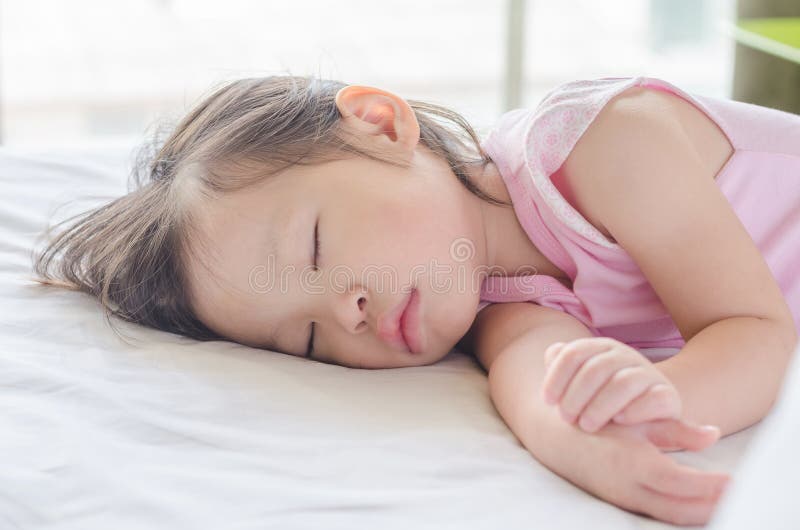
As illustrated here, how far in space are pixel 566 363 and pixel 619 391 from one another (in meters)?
0.04

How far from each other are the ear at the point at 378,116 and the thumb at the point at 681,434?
1.53 ft

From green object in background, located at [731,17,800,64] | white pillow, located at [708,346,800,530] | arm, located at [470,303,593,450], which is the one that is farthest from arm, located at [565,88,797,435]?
green object in background, located at [731,17,800,64]

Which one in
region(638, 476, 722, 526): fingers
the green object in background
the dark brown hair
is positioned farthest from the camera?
the green object in background

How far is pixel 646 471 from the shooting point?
0.69 meters

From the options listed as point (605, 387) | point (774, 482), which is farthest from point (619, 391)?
point (774, 482)

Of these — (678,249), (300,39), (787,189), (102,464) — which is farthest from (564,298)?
(300,39)

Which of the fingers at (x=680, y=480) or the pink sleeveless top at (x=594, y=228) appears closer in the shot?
the fingers at (x=680, y=480)

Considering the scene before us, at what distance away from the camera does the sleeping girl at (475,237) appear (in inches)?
36.4

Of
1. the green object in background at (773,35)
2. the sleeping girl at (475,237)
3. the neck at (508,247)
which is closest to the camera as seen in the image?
the sleeping girl at (475,237)

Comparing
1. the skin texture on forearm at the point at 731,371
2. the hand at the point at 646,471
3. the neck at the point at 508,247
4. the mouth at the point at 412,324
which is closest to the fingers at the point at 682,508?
the hand at the point at 646,471

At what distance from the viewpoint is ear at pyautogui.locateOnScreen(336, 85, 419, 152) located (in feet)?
3.55

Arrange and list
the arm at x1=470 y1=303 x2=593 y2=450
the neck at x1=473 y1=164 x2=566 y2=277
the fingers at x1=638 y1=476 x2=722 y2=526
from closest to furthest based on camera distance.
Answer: the fingers at x1=638 y1=476 x2=722 y2=526 → the arm at x1=470 y1=303 x2=593 y2=450 → the neck at x1=473 y1=164 x2=566 y2=277

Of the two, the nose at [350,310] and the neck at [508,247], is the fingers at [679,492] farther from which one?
the neck at [508,247]

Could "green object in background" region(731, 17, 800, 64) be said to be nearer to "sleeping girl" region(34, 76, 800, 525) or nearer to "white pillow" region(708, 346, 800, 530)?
"sleeping girl" region(34, 76, 800, 525)
